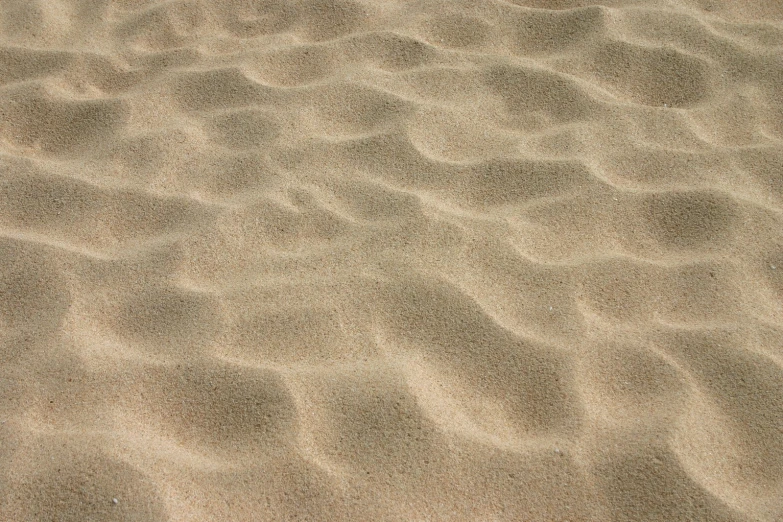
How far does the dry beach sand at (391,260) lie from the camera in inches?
54.5

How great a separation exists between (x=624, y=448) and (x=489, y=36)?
4.30 ft

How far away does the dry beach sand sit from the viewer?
1384 millimetres

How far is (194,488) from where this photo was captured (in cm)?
135

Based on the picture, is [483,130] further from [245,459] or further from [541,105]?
[245,459]

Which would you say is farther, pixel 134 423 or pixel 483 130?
pixel 483 130

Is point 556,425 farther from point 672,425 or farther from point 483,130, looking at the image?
point 483,130

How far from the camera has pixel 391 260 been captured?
67.6 inches

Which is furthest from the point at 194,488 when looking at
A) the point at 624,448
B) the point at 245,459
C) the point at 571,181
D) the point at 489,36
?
the point at 489,36

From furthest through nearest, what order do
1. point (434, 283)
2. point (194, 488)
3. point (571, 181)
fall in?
point (571, 181) < point (434, 283) < point (194, 488)

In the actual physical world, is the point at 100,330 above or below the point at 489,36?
below

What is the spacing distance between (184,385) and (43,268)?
17.8 inches

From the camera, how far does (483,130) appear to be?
2039mm

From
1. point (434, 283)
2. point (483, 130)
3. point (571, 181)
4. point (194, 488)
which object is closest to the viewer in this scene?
→ point (194, 488)

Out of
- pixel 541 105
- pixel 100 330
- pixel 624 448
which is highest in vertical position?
pixel 541 105
